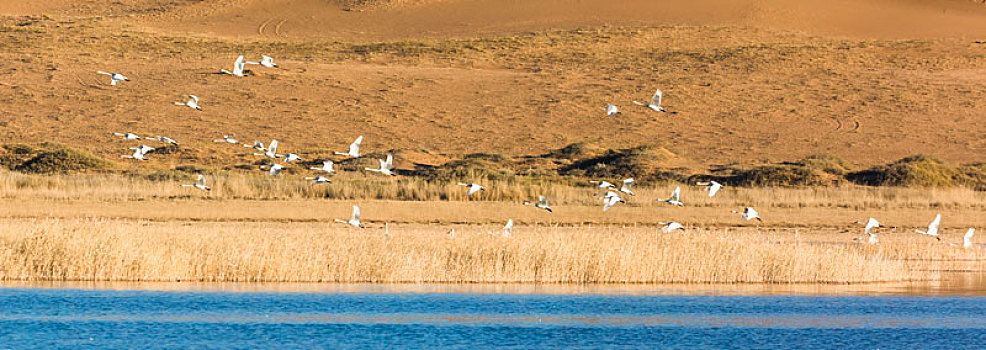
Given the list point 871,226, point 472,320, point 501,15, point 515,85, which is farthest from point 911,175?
point 501,15

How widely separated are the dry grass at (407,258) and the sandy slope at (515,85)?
2355 centimetres

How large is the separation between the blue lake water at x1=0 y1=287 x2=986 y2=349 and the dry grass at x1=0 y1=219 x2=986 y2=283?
0.88 m

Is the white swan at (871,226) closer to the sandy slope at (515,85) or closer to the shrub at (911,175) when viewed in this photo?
the shrub at (911,175)

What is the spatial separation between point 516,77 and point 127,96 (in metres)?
19.4

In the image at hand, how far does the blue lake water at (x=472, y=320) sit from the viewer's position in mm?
18688

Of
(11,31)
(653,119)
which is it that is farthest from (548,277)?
(11,31)

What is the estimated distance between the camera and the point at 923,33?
9025 cm

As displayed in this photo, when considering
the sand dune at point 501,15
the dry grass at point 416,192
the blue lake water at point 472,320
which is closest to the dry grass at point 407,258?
the blue lake water at point 472,320

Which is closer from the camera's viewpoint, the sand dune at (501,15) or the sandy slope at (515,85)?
the sandy slope at (515,85)

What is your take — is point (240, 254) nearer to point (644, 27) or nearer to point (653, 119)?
point (653, 119)

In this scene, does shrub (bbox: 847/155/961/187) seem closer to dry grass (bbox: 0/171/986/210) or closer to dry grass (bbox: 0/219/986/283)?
dry grass (bbox: 0/171/986/210)

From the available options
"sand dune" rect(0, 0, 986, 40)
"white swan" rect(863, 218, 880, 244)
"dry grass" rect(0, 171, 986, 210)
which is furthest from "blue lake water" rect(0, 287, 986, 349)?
"sand dune" rect(0, 0, 986, 40)

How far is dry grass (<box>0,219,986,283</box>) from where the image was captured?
22469 millimetres

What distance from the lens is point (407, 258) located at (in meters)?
23.1
